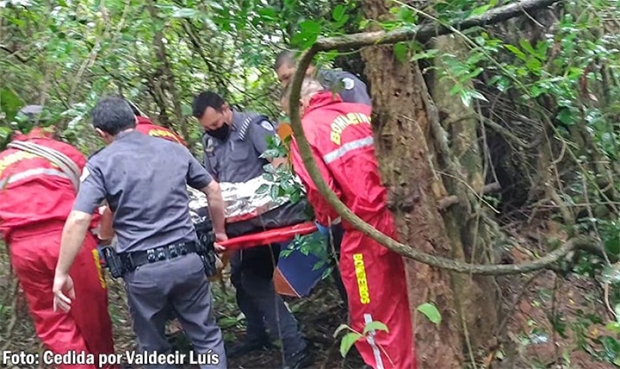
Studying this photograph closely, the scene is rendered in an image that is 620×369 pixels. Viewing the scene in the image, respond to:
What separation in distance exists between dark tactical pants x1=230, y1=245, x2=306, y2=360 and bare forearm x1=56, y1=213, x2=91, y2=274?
1.19m

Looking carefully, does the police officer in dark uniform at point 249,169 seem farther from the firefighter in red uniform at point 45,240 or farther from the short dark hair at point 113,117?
the firefighter in red uniform at point 45,240

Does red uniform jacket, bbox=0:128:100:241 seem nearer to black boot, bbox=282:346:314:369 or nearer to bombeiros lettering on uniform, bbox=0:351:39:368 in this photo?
bombeiros lettering on uniform, bbox=0:351:39:368

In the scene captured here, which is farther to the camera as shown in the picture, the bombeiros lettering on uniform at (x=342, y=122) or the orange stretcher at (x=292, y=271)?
the orange stretcher at (x=292, y=271)

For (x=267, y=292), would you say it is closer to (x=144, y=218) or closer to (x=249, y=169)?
(x=249, y=169)

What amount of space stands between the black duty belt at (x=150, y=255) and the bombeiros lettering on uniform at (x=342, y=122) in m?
1.03

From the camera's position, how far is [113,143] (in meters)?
4.21

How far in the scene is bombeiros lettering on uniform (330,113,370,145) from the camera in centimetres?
390

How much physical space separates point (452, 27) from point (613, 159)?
1.29 m

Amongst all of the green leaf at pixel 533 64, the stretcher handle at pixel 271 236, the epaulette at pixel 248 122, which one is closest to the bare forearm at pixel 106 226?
the stretcher handle at pixel 271 236

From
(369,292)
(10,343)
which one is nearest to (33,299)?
(10,343)

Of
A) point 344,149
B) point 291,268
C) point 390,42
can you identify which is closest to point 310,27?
point 390,42

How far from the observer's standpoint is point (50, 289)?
14.8 ft

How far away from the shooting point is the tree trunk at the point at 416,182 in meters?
3.46

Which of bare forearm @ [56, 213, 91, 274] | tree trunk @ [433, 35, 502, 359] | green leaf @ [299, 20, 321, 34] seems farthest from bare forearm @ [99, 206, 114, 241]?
green leaf @ [299, 20, 321, 34]
